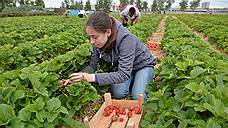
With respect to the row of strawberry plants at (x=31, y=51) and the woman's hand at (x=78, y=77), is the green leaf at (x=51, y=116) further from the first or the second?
the row of strawberry plants at (x=31, y=51)

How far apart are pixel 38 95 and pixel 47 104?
30cm

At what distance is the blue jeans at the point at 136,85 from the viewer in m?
4.53

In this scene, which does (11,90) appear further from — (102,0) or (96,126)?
(102,0)

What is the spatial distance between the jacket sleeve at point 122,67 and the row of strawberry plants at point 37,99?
286mm

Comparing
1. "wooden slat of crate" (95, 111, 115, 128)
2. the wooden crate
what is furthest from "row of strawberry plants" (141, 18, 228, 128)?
"wooden slat of crate" (95, 111, 115, 128)

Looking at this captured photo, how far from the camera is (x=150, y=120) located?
10.6 ft

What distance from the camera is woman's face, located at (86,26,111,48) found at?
12.1ft

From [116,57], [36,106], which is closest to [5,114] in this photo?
[36,106]

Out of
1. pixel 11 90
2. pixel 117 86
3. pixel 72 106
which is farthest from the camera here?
pixel 117 86

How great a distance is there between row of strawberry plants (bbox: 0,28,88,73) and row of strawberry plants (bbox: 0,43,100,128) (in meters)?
1.53

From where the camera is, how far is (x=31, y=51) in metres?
6.75

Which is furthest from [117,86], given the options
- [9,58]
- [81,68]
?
[9,58]

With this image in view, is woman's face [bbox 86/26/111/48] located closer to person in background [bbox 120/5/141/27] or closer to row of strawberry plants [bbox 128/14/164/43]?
row of strawberry plants [bbox 128/14/164/43]

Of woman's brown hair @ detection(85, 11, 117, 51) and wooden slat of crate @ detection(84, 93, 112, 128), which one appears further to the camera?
woman's brown hair @ detection(85, 11, 117, 51)
